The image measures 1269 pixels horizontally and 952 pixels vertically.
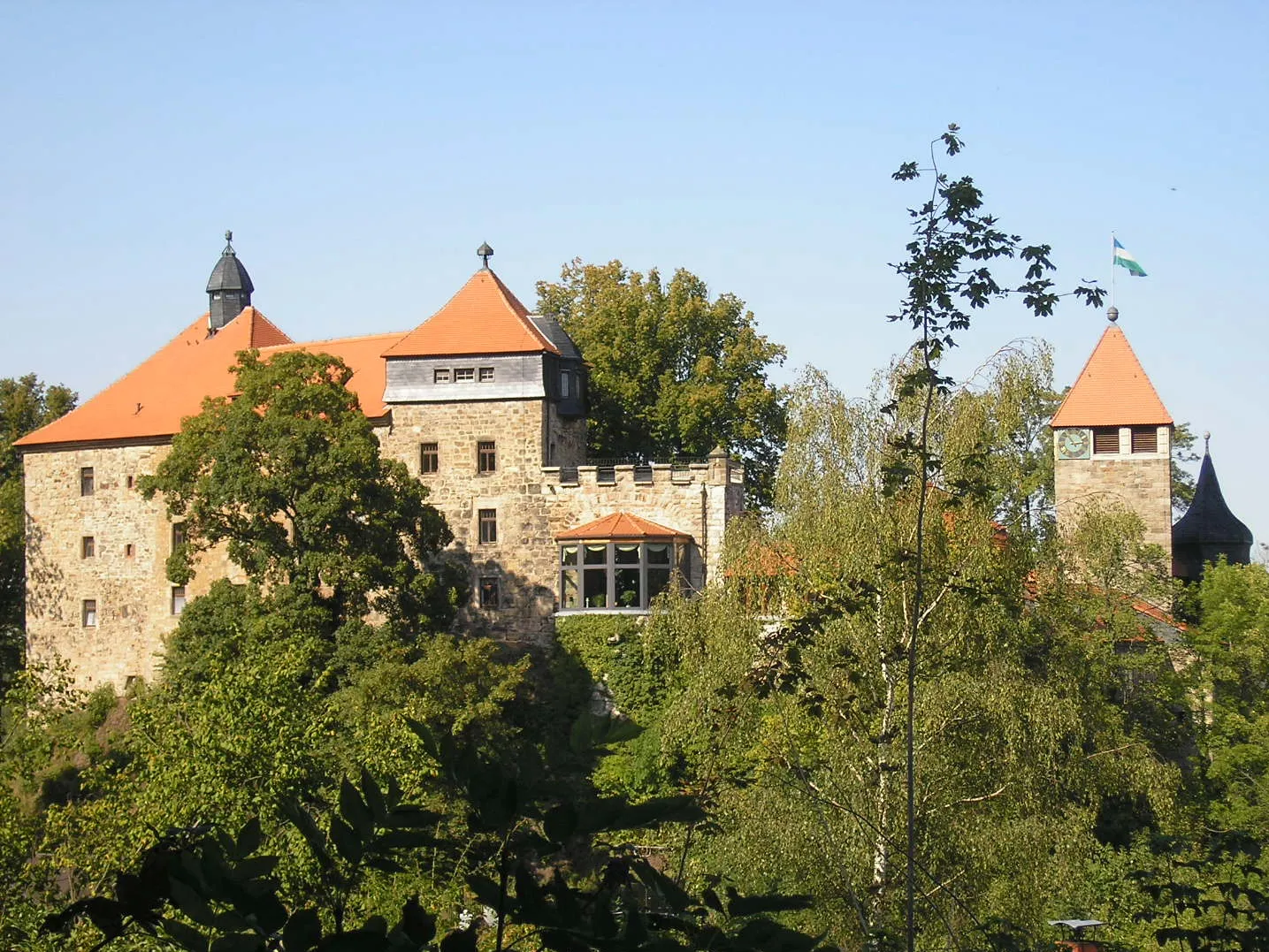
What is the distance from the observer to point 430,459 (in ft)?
118

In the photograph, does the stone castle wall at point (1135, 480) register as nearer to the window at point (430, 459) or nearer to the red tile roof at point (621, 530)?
the red tile roof at point (621, 530)

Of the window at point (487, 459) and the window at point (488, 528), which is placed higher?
the window at point (487, 459)

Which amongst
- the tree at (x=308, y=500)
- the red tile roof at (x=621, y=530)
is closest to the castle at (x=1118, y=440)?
the red tile roof at (x=621, y=530)

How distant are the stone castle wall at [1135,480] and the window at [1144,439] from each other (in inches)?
3.2

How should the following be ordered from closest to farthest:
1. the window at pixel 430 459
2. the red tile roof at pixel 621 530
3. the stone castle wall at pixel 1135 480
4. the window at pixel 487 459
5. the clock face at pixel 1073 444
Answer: the red tile roof at pixel 621 530
the stone castle wall at pixel 1135 480
the clock face at pixel 1073 444
the window at pixel 487 459
the window at pixel 430 459

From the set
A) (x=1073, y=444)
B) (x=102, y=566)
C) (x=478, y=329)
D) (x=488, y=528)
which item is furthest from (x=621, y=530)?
(x=102, y=566)

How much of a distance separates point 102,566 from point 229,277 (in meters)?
9.60

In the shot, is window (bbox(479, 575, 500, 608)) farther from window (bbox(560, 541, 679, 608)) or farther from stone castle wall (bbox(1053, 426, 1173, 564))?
stone castle wall (bbox(1053, 426, 1173, 564))

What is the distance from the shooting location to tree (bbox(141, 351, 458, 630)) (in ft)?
104

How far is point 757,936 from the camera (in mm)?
3398

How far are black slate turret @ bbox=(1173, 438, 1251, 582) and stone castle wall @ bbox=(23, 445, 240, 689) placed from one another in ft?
68.4

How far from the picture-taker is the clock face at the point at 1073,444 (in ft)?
112

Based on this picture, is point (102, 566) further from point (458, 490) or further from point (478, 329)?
point (478, 329)

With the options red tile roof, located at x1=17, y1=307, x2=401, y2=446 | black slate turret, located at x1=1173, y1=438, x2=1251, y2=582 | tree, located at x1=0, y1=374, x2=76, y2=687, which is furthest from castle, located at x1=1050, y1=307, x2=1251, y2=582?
tree, located at x1=0, y1=374, x2=76, y2=687
